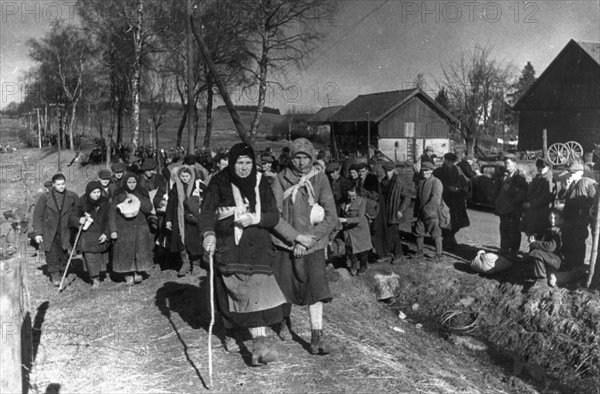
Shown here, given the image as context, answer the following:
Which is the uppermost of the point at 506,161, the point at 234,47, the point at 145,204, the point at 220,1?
the point at 220,1

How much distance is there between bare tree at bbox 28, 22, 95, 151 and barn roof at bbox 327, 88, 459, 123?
18.7 metres

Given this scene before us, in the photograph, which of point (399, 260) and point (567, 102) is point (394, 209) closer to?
point (399, 260)

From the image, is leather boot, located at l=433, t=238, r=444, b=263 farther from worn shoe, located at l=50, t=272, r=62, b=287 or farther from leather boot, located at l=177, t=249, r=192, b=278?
worn shoe, located at l=50, t=272, r=62, b=287

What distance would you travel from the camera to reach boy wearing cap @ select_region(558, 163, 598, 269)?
305 inches

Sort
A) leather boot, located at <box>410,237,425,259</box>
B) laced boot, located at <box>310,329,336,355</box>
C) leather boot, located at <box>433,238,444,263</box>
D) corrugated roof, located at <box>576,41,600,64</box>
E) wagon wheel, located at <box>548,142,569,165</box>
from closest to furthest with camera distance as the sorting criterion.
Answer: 1. laced boot, located at <box>310,329,336,355</box>
2. leather boot, located at <box>433,238,444,263</box>
3. leather boot, located at <box>410,237,425,259</box>
4. wagon wheel, located at <box>548,142,569,165</box>
5. corrugated roof, located at <box>576,41,600,64</box>

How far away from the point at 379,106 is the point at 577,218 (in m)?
36.5

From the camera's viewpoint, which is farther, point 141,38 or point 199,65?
point 199,65

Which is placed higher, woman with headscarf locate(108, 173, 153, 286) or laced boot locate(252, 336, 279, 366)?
woman with headscarf locate(108, 173, 153, 286)

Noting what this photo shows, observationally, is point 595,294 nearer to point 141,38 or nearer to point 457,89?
point 141,38

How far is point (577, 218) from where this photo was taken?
7832mm

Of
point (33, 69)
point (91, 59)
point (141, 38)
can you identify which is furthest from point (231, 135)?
point (141, 38)

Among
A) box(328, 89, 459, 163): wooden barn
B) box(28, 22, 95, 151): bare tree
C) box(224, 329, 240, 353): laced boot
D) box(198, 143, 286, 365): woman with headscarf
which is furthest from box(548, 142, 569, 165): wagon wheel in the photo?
box(28, 22, 95, 151): bare tree

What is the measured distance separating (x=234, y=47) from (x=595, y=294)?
67.6ft

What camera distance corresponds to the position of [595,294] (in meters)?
7.27
